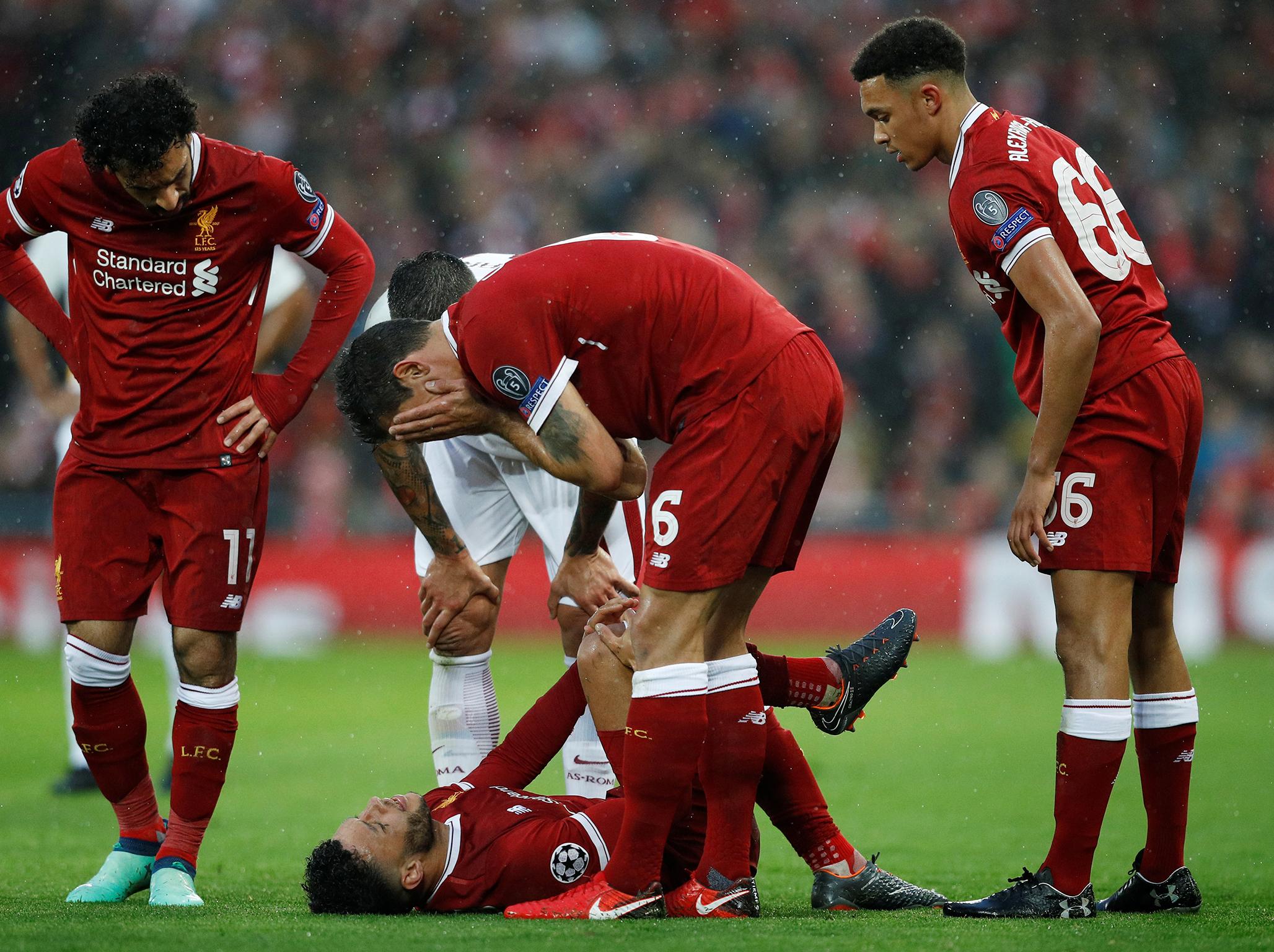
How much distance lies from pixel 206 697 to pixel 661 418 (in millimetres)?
1594

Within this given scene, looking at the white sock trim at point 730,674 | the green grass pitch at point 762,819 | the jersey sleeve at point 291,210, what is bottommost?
the green grass pitch at point 762,819

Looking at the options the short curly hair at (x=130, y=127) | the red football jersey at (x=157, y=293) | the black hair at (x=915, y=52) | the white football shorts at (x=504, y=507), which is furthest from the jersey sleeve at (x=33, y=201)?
the black hair at (x=915, y=52)

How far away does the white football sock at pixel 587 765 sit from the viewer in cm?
520

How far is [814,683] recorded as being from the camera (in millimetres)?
4402

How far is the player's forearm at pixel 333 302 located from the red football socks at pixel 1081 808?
97.6 inches

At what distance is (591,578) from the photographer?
14.7 feet

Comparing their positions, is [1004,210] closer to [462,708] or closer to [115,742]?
[462,708]

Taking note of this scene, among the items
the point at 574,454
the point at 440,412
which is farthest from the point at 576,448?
the point at 440,412

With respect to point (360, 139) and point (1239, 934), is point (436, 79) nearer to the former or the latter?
point (360, 139)

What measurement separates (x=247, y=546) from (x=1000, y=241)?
2.30 m

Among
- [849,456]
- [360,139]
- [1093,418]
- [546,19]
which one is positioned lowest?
[849,456]

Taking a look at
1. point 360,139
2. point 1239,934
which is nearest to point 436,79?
point 360,139

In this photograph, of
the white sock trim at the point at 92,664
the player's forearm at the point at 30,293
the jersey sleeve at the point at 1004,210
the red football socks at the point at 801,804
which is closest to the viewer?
the jersey sleeve at the point at 1004,210

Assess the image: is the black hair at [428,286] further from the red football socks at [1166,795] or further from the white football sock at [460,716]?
the red football socks at [1166,795]
